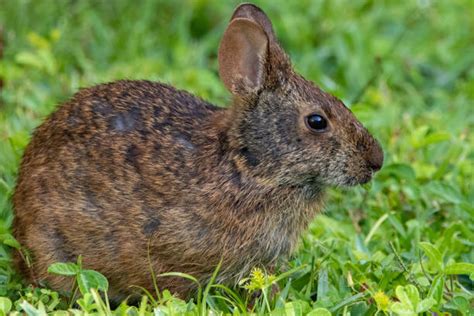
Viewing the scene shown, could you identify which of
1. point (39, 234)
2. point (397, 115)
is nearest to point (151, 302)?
point (39, 234)

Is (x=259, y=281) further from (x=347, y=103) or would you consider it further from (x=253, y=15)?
(x=347, y=103)

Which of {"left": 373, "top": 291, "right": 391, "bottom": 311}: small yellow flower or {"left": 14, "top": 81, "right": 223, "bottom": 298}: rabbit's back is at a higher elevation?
{"left": 14, "top": 81, "right": 223, "bottom": 298}: rabbit's back

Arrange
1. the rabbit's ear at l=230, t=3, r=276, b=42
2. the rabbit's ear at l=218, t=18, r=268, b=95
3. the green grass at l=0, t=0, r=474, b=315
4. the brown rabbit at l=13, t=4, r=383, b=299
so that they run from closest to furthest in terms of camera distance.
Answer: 1. the green grass at l=0, t=0, r=474, b=315
2. the brown rabbit at l=13, t=4, r=383, b=299
3. the rabbit's ear at l=218, t=18, r=268, b=95
4. the rabbit's ear at l=230, t=3, r=276, b=42

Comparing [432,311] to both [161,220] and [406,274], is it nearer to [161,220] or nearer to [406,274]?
[406,274]

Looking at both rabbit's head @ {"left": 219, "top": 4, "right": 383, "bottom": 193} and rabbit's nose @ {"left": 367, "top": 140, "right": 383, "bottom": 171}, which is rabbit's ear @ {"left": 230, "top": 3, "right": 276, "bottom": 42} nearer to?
rabbit's head @ {"left": 219, "top": 4, "right": 383, "bottom": 193}

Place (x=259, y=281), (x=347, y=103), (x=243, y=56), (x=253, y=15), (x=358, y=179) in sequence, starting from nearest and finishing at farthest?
1. (x=259, y=281)
2. (x=358, y=179)
3. (x=243, y=56)
4. (x=253, y=15)
5. (x=347, y=103)

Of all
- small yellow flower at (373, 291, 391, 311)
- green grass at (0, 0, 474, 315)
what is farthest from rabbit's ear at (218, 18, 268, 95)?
small yellow flower at (373, 291, 391, 311)

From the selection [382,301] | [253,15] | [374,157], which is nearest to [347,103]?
[253,15]
